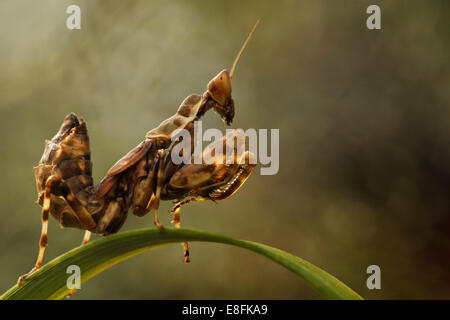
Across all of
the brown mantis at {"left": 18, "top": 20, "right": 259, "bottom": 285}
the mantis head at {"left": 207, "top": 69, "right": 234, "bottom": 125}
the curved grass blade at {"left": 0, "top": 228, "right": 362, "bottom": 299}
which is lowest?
the curved grass blade at {"left": 0, "top": 228, "right": 362, "bottom": 299}

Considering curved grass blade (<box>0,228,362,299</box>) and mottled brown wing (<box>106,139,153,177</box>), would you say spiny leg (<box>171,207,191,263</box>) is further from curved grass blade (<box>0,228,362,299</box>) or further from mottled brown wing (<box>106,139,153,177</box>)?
curved grass blade (<box>0,228,362,299</box>)

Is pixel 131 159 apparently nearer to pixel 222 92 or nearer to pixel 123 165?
pixel 123 165

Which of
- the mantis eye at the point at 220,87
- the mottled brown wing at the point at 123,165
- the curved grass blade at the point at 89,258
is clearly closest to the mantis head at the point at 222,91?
the mantis eye at the point at 220,87

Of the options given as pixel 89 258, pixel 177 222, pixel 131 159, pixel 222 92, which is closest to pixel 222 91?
pixel 222 92

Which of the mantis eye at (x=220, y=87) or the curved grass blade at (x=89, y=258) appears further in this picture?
the mantis eye at (x=220, y=87)

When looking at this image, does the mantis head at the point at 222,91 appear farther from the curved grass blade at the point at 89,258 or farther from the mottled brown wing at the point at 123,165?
the curved grass blade at the point at 89,258

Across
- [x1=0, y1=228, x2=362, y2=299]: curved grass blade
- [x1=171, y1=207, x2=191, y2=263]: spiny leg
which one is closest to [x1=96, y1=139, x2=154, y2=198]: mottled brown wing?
[x1=171, y1=207, x2=191, y2=263]: spiny leg

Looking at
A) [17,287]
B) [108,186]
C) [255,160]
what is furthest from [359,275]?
[17,287]

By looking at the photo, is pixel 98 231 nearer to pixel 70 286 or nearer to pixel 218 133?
pixel 70 286
